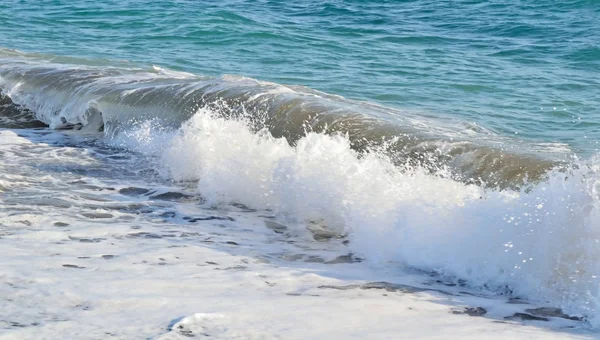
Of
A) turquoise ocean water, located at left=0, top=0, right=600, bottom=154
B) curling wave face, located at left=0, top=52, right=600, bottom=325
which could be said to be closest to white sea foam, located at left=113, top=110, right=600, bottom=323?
curling wave face, located at left=0, top=52, right=600, bottom=325

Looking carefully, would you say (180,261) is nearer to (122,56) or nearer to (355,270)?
(355,270)

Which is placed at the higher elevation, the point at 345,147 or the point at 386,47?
the point at 386,47

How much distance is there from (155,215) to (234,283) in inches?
59.5

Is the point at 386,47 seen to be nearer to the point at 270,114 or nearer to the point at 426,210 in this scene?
the point at 270,114

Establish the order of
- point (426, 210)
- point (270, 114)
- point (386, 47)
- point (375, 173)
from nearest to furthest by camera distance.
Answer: point (426, 210) < point (375, 173) < point (270, 114) < point (386, 47)

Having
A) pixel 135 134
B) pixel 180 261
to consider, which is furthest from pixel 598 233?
pixel 135 134

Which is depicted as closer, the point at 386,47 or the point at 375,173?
the point at 375,173

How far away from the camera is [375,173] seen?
18.6 ft

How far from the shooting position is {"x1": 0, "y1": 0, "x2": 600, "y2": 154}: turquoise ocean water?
9727 mm

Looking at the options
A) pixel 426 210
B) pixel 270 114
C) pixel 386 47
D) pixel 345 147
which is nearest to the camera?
pixel 426 210

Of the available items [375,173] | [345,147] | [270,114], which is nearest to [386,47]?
[270,114]

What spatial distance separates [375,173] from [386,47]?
8697 millimetres

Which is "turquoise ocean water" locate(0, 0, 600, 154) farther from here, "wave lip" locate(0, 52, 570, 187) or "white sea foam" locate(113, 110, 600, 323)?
"white sea foam" locate(113, 110, 600, 323)

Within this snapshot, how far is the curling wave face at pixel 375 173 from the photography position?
439cm
